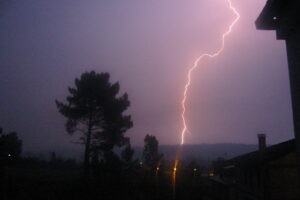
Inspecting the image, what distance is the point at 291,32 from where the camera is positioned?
13.6ft

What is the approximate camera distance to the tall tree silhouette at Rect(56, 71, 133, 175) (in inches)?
1130

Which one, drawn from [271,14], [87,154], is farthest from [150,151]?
[271,14]

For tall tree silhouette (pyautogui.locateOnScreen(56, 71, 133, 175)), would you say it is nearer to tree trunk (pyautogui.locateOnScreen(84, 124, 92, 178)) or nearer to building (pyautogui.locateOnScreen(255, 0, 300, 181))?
tree trunk (pyautogui.locateOnScreen(84, 124, 92, 178))

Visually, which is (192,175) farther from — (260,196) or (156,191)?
(260,196)

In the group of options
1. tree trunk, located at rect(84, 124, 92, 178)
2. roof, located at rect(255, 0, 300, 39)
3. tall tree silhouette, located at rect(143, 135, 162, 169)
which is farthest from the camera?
tall tree silhouette, located at rect(143, 135, 162, 169)

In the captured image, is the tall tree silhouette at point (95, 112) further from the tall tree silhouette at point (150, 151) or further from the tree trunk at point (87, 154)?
the tall tree silhouette at point (150, 151)

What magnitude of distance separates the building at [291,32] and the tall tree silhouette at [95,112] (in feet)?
82.2

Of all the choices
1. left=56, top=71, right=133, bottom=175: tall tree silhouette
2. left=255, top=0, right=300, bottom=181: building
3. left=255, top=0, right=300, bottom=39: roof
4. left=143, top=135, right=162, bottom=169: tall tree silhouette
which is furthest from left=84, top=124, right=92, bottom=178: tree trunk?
left=255, top=0, right=300, bottom=181: building

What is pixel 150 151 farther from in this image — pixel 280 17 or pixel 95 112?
pixel 280 17

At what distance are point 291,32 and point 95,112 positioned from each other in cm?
2592

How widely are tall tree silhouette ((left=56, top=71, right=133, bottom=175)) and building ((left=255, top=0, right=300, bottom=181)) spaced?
25.1 metres

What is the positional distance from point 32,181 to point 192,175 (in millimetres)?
21726

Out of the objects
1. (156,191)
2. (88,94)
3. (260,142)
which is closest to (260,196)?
(260,142)

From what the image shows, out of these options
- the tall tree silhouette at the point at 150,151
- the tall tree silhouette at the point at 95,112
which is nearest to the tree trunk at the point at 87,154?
the tall tree silhouette at the point at 95,112
